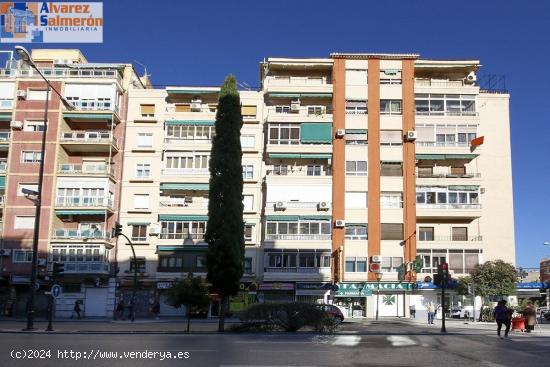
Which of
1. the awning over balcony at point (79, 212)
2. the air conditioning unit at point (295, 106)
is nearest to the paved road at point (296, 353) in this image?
the awning over balcony at point (79, 212)

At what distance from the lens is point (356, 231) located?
49.6 meters

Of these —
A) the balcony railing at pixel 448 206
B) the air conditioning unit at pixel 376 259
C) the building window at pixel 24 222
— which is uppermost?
the balcony railing at pixel 448 206

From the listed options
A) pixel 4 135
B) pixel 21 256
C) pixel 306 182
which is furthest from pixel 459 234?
pixel 4 135

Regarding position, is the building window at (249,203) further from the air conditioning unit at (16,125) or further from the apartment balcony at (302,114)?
the air conditioning unit at (16,125)

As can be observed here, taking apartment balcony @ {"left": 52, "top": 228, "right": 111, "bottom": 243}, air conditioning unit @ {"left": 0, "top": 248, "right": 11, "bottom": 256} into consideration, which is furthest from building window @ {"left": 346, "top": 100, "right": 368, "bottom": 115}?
air conditioning unit @ {"left": 0, "top": 248, "right": 11, "bottom": 256}

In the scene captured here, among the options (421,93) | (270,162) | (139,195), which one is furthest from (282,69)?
(139,195)

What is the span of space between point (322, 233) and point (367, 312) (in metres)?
7.17

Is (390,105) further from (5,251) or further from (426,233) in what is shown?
(5,251)

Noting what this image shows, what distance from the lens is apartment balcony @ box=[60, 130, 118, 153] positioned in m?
49.7

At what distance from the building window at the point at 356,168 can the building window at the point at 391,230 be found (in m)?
4.63

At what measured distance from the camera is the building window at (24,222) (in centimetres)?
4794

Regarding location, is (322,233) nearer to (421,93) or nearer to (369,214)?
(369,214)

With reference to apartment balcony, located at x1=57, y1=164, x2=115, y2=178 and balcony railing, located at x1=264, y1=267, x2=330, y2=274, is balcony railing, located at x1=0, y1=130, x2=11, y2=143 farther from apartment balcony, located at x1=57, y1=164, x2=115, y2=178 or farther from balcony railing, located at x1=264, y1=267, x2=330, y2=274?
balcony railing, located at x1=264, y1=267, x2=330, y2=274

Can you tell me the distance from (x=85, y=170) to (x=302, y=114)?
60.2ft
